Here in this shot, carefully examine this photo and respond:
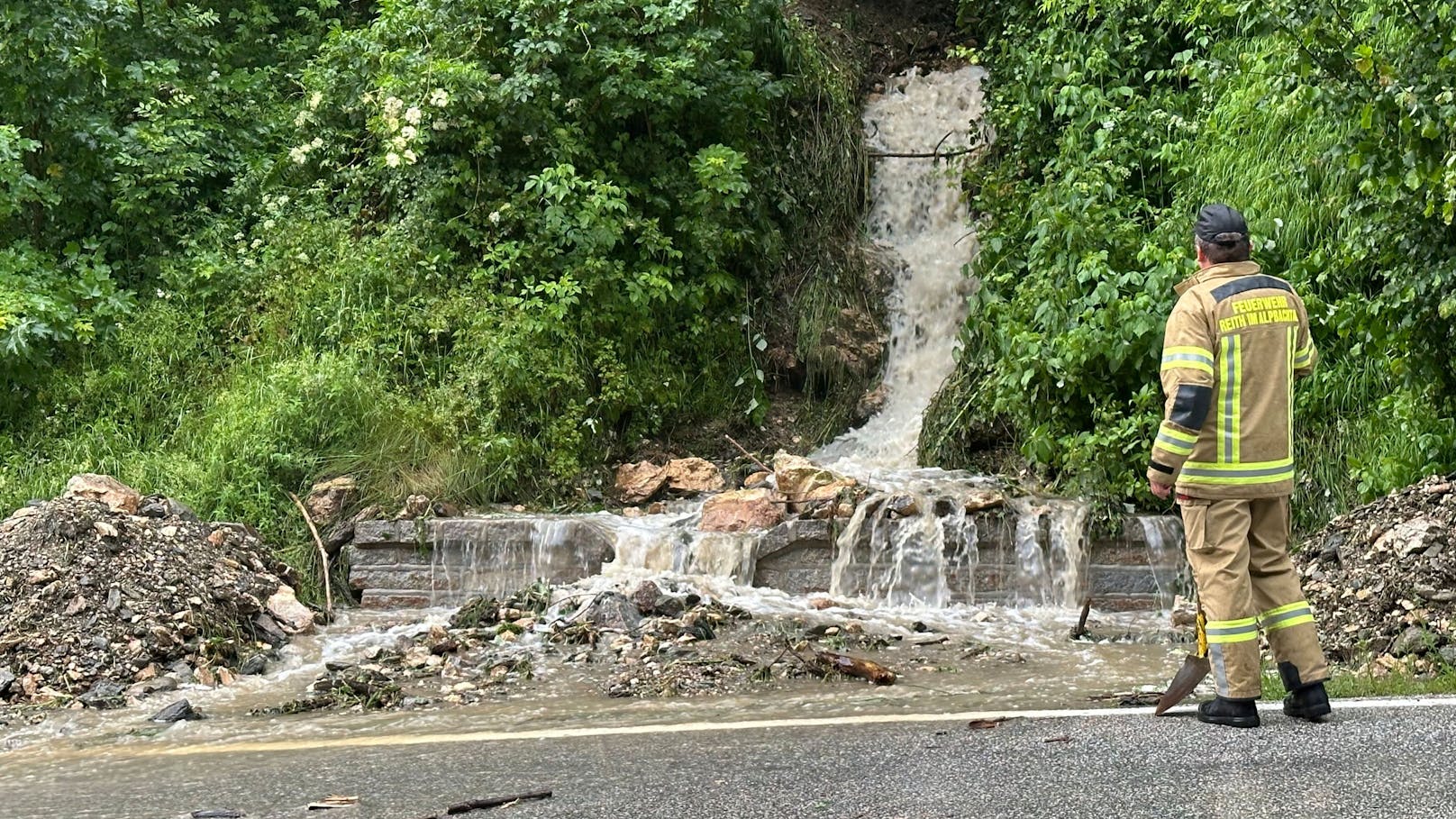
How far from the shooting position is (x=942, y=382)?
1195 cm

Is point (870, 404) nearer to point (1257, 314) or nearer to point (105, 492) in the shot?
point (105, 492)

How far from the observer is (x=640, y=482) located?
10898mm

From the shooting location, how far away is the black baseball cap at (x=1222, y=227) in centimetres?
469

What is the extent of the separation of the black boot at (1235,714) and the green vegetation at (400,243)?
659 centimetres

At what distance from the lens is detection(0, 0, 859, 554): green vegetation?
1034 centimetres

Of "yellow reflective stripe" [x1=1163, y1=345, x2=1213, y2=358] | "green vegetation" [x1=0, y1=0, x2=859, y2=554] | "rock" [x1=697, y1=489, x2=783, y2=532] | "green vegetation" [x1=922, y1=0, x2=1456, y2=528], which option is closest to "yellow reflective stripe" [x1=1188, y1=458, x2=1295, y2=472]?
"yellow reflective stripe" [x1=1163, y1=345, x2=1213, y2=358]

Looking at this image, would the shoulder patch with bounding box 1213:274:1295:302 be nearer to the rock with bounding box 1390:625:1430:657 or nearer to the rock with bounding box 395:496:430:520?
the rock with bounding box 1390:625:1430:657

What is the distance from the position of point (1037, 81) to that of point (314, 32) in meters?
→ 7.79

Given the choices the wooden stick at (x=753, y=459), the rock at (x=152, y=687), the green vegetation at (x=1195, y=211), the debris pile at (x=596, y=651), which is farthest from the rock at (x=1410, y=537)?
the rock at (x=152, y=687)

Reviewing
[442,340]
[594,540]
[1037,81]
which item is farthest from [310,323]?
[1037,81]

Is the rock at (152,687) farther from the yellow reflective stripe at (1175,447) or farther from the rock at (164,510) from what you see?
the yellow reflective stripe at (1175,447)

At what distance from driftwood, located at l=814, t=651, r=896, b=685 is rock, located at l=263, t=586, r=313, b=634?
138 inches

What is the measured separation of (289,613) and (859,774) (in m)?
5.35

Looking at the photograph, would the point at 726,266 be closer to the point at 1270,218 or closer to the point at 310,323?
the point at 310,323
